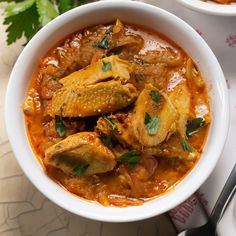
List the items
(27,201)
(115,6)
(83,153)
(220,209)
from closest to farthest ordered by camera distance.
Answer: (83,153) < (115,6) < (220,209) < (27,201)

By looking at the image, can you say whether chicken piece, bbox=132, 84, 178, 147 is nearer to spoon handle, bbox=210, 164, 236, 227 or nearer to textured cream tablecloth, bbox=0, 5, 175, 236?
spoon handle, bbox=210, 164, 236, 227

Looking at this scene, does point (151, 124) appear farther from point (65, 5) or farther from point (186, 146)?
point (65, 5)

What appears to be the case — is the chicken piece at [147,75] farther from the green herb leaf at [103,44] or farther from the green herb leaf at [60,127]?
the green herb leaf at [60,127]

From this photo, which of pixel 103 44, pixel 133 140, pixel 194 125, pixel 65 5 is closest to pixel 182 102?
pixel 194 125

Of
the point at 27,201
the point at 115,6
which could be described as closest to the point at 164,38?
the point at 115,6

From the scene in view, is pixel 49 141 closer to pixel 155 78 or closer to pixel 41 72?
pixel 41 72

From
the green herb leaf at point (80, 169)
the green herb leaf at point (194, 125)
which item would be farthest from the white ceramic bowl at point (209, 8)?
the green herb leaf at point (80, 169)

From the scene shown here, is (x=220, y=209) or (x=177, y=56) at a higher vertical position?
(x=177, y=56)
